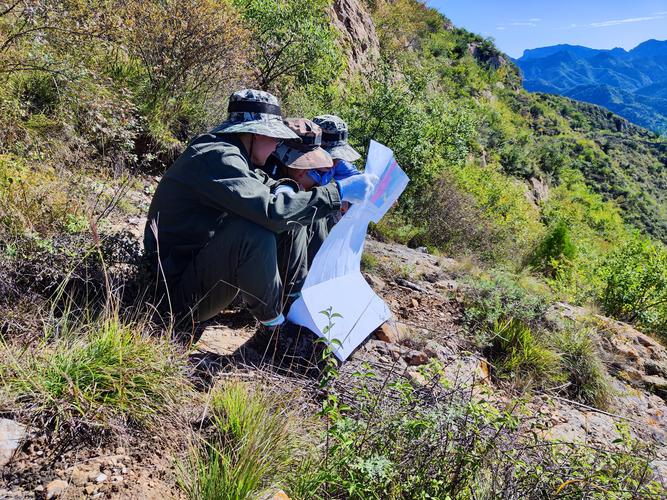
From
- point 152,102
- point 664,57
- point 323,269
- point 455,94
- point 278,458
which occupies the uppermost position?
point 664,57

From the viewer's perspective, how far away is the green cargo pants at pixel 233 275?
210cm

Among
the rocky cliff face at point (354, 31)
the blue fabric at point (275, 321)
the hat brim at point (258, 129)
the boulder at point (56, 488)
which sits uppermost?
the rocky cliff face at point (354, 31)

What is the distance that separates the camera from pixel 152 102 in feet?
16.3

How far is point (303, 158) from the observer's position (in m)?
2.65

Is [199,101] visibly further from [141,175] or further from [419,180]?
[419,180]

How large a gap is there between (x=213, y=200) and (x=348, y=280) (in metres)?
0.86

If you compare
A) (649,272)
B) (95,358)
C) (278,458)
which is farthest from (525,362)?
(649,272)

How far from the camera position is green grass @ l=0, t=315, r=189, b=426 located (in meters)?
1.40

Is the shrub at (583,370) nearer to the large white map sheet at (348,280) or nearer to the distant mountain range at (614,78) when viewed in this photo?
the large white map sheet at (348,280)

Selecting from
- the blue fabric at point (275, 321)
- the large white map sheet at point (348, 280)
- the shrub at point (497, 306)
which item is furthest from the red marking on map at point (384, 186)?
the shrub at point (497, 306)

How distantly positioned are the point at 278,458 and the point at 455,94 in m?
25.0

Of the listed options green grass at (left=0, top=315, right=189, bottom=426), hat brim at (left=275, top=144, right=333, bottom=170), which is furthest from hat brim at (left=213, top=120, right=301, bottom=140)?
green grass at (left=0, top=315, right=189, bottom=426)

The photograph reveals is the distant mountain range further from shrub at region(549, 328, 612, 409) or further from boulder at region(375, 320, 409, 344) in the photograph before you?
Result: boulder at region(375, 320, 409, 344)

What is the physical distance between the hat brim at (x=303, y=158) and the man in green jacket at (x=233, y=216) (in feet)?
0.95
